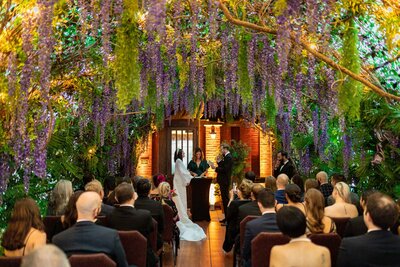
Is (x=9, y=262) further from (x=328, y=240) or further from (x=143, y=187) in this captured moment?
(x=143, y=187)

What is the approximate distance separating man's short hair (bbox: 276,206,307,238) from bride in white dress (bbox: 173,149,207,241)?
5.28 meters

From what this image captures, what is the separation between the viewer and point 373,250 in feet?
8.56

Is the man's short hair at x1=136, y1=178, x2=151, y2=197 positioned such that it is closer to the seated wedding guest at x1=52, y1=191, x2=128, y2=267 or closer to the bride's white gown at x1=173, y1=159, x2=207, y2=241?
the seated wedding guest at x1=52, y1=191, x2=128, y2=267

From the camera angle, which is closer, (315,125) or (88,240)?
(88,240)

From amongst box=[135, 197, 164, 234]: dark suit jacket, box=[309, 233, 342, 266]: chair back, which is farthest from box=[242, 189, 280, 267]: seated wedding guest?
box=[135, 197, 164, 234]: dark suit jacket

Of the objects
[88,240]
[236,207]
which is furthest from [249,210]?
[88,240]

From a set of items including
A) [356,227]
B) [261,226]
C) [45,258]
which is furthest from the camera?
[261,226]

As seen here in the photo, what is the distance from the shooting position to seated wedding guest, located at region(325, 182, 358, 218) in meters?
4.52

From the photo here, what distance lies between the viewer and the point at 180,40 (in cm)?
685

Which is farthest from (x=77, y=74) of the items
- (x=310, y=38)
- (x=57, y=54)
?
(x=310, y=38)

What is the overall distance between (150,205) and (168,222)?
89cm

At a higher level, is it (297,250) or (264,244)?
(297,250)

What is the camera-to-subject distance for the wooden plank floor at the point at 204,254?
6141mm

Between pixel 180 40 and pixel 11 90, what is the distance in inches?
101
